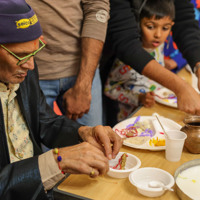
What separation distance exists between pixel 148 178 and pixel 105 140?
249mm

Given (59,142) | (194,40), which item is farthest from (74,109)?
(194,40)

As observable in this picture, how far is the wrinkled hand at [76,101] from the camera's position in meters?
2.04

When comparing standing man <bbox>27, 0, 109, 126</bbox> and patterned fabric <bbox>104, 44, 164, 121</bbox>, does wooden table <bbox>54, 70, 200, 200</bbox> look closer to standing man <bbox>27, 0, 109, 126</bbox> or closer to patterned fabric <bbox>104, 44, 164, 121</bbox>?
standing man <bbox>27, 0, 109, 126</bbox>

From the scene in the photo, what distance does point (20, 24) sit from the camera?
4.29 ft

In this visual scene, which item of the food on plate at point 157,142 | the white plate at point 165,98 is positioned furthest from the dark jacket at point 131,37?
the food on plate at point 157,142

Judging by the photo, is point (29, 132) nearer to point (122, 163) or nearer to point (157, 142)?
point (122, 163)

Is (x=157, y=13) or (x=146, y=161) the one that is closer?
(x=146, y=161)

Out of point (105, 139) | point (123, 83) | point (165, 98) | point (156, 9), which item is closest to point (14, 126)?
point (105, 139)

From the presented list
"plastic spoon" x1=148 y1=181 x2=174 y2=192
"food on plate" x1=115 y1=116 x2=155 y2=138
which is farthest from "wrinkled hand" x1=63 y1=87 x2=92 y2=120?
"plastic spoon" x1=148 y1=181 x2=174 y2=192

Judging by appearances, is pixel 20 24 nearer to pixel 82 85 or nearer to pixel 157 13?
pixel 82 85

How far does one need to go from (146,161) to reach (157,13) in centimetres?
127

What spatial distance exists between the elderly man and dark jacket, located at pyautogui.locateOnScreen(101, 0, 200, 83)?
2.22 feet

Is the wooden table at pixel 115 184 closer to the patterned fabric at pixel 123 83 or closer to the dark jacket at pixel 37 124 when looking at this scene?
the dark jacket at pixel 37 124

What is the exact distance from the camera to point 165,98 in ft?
7.43
